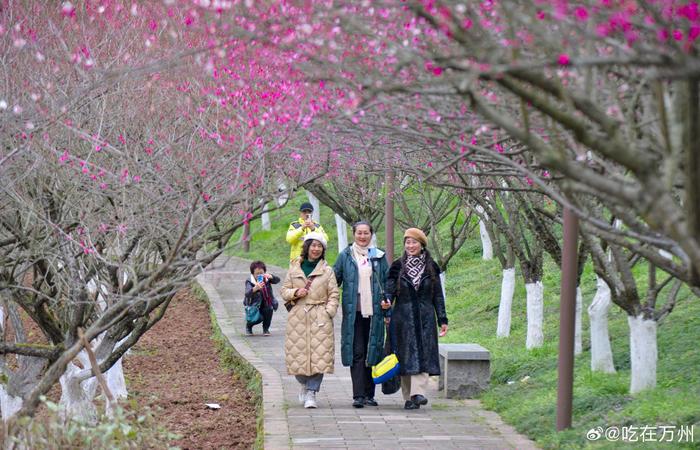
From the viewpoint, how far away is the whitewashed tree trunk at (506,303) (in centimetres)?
1692

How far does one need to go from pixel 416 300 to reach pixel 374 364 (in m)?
0.72

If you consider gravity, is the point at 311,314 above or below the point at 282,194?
below

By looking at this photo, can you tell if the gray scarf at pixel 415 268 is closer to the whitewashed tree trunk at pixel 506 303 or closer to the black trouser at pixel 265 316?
the whitewashed tree trunk at pixel 506 303

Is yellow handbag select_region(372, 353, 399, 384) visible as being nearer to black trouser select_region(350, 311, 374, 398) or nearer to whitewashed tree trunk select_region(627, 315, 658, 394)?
black trouser select_region(350, 311, 374, 398)

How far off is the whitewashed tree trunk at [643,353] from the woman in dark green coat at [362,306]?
2.24m

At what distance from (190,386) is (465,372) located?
16.9 ft

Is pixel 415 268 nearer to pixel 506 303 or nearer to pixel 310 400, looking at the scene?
pixel 310 400

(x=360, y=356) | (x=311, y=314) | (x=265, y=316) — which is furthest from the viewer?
(x=265, y=316)

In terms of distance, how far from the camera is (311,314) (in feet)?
35.3

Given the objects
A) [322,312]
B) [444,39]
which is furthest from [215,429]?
[444,39]

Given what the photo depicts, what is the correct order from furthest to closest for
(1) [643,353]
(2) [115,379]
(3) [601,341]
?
(2) [115,379]
(3) [601,341]
(1) [643,353]

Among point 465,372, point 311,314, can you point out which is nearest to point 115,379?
point 311,314

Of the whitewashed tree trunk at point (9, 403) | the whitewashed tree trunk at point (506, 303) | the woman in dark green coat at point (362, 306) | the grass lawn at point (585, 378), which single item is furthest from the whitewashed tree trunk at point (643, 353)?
the whitewashed tree trunk at point (506, 303)

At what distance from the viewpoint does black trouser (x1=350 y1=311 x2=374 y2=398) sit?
1086cm
